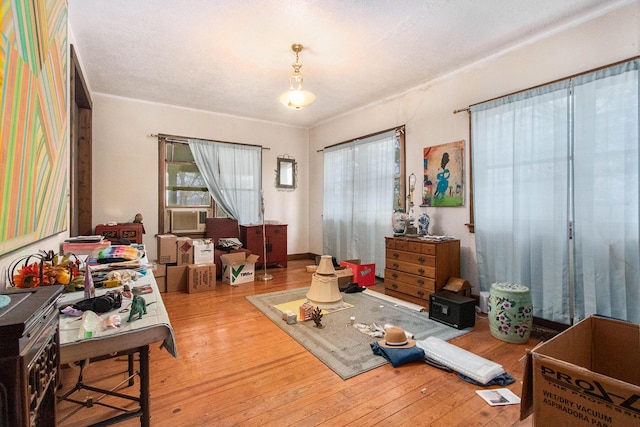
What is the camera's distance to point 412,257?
11.2 feet

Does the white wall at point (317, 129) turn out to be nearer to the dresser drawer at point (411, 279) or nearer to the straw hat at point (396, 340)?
the dresser drawer at point (411, 279)

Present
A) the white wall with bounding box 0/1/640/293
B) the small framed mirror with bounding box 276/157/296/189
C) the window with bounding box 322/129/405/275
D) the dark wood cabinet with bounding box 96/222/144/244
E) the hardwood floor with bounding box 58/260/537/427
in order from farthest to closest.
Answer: the small framed mirror with bounding box 276/157/296/189, the window with bounding box 322/129/405/275, the dark wood cabinet with bounding box 96/222/144/244, the white wall with bounding box 0/1/640/293, the hardwood floor with bounding box 58/260/537/427

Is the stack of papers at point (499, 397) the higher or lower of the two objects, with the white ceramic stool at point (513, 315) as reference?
lower

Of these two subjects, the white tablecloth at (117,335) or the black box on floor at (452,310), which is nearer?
the white tablecloth at (117,335)

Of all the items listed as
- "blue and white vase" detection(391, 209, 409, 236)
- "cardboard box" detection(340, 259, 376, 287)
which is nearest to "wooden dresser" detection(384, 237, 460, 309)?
"blue and white vase" detection(391, 209, 409, 236)

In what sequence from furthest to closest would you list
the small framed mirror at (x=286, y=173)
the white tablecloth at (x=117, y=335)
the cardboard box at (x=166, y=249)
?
the small framed mirror at (x=286, y=173), the cardboard box at (x=166, y=249), the white tablecloth at (x=117, y=335)

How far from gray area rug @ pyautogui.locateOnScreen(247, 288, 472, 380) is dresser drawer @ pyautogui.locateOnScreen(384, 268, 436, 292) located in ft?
0.98

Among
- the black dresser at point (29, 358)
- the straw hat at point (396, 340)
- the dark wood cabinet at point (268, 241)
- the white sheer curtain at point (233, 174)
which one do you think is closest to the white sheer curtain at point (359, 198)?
the dark wood cabinet at point (268, 241)

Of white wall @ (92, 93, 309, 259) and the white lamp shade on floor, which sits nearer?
the white lamp shade on floor

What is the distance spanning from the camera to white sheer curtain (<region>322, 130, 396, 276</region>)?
437 centimetres

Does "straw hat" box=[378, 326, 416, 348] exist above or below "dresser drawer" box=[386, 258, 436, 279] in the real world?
below

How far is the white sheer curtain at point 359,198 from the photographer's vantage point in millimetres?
4367

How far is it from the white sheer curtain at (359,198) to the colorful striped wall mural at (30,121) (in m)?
3.58

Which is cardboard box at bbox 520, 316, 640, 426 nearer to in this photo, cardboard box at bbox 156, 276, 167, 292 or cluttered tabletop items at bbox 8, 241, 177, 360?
cluttered tabletop items at bbox 8, 241, 177, 360
